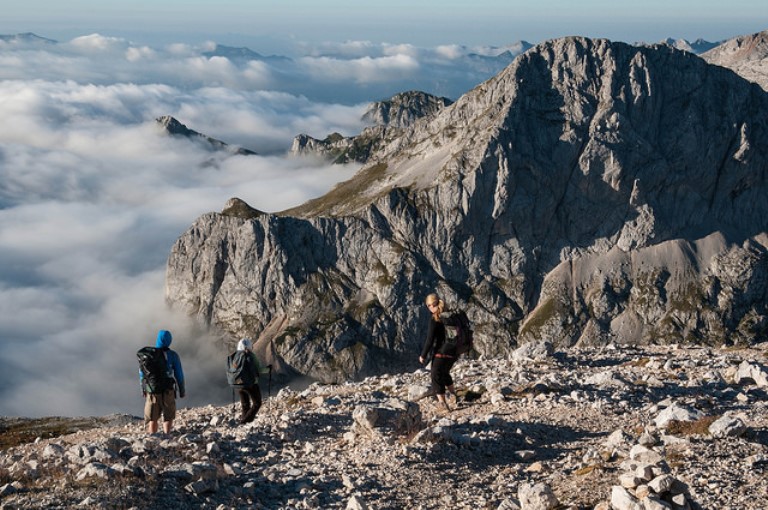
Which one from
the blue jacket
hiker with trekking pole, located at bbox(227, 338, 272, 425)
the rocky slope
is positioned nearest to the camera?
the rocky slope

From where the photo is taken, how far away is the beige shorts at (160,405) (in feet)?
93.8

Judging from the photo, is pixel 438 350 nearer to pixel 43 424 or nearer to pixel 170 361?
pixel 170 361

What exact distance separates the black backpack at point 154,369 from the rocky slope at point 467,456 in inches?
75.4

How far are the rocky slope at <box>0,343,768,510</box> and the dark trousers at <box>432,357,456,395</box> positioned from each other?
2.94 feet

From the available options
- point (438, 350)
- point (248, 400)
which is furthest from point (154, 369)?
point (438, 350)

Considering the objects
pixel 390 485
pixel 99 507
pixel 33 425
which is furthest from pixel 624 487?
pixel 33 425

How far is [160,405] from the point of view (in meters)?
28.7

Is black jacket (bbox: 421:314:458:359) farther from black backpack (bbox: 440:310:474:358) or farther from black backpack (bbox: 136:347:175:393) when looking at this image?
black backpack (bbox: 136:347:175:393)

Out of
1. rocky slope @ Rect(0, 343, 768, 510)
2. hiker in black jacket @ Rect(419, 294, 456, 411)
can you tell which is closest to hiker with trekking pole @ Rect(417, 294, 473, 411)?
hiker in black jacket @ Rect(419, 294, 456, 411)

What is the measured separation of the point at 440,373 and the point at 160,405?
10.1m

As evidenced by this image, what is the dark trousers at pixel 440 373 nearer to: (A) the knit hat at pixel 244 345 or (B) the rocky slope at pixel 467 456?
(B) the rocky slope at pixel 467 456

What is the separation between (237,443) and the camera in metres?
24.7

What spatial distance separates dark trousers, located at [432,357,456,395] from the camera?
28.7 metres

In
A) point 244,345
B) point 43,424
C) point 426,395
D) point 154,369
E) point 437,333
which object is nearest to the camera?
point 154,369
